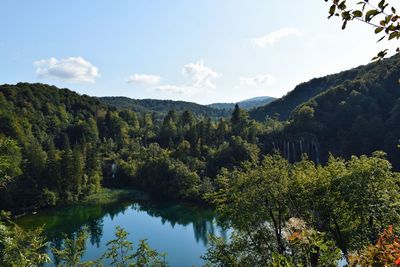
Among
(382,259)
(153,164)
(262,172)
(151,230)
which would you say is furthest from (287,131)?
(382,259)

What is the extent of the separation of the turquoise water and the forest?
3.97 m

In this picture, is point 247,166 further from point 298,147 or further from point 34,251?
point 298,147

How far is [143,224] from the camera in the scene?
150 feet

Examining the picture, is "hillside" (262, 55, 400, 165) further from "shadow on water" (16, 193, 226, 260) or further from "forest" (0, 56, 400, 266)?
"shadow on water" (16, 193, 226, 260)

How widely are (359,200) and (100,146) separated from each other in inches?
2836

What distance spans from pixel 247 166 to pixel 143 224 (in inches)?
1177

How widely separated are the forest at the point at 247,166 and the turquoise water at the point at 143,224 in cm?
397

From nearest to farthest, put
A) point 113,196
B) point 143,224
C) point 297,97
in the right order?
point 143,224 < point 113,196 < point 297,97

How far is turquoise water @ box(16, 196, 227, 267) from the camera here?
35938 mm

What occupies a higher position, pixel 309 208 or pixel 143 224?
pixel 309 208

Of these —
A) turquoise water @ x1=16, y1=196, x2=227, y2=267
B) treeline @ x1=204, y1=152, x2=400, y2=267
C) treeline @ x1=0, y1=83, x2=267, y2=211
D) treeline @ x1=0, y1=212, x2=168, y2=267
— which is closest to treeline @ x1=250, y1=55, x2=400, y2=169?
treeline @ x1=0, y1=83, x2=267, y2=211

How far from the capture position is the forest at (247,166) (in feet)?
45.8

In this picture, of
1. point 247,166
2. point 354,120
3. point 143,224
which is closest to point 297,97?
point 354,120

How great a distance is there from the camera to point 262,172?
18.0 m
